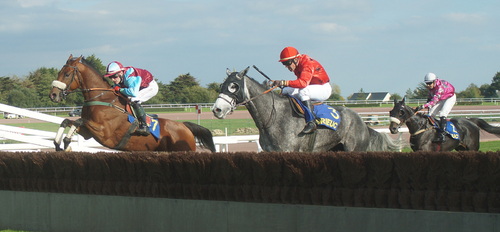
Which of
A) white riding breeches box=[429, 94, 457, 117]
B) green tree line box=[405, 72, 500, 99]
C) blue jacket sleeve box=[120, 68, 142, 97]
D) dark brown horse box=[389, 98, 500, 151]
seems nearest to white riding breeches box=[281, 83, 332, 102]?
blue jacket sleeve box=[120, 68, 142, 97]

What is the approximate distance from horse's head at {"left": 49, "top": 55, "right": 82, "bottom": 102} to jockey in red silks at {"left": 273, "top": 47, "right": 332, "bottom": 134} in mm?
3054

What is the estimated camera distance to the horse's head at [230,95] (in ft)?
24.9

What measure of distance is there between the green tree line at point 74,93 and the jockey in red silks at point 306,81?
2577 cm

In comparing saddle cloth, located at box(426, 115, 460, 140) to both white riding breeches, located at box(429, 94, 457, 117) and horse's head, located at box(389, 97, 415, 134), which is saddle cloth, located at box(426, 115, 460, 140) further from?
horse's head, located at box(389, 97, 415, 134)

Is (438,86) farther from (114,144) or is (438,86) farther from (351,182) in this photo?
(351,182)

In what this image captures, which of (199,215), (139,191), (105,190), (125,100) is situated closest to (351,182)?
(199,215)

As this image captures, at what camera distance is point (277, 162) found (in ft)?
19.4

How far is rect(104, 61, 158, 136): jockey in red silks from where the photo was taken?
9.27 meters

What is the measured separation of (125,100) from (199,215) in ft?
12.2

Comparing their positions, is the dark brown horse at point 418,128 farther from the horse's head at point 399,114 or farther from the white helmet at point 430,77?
the white helmet at point 430,77

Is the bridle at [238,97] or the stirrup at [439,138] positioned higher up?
the bridle at [238,97]

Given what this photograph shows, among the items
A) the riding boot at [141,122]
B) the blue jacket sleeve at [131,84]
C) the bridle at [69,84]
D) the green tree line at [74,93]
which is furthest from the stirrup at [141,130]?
the green tree line at [74,93]

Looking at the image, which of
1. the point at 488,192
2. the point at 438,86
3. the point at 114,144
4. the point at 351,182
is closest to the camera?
the point at 488,192

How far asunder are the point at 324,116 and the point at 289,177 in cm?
231
